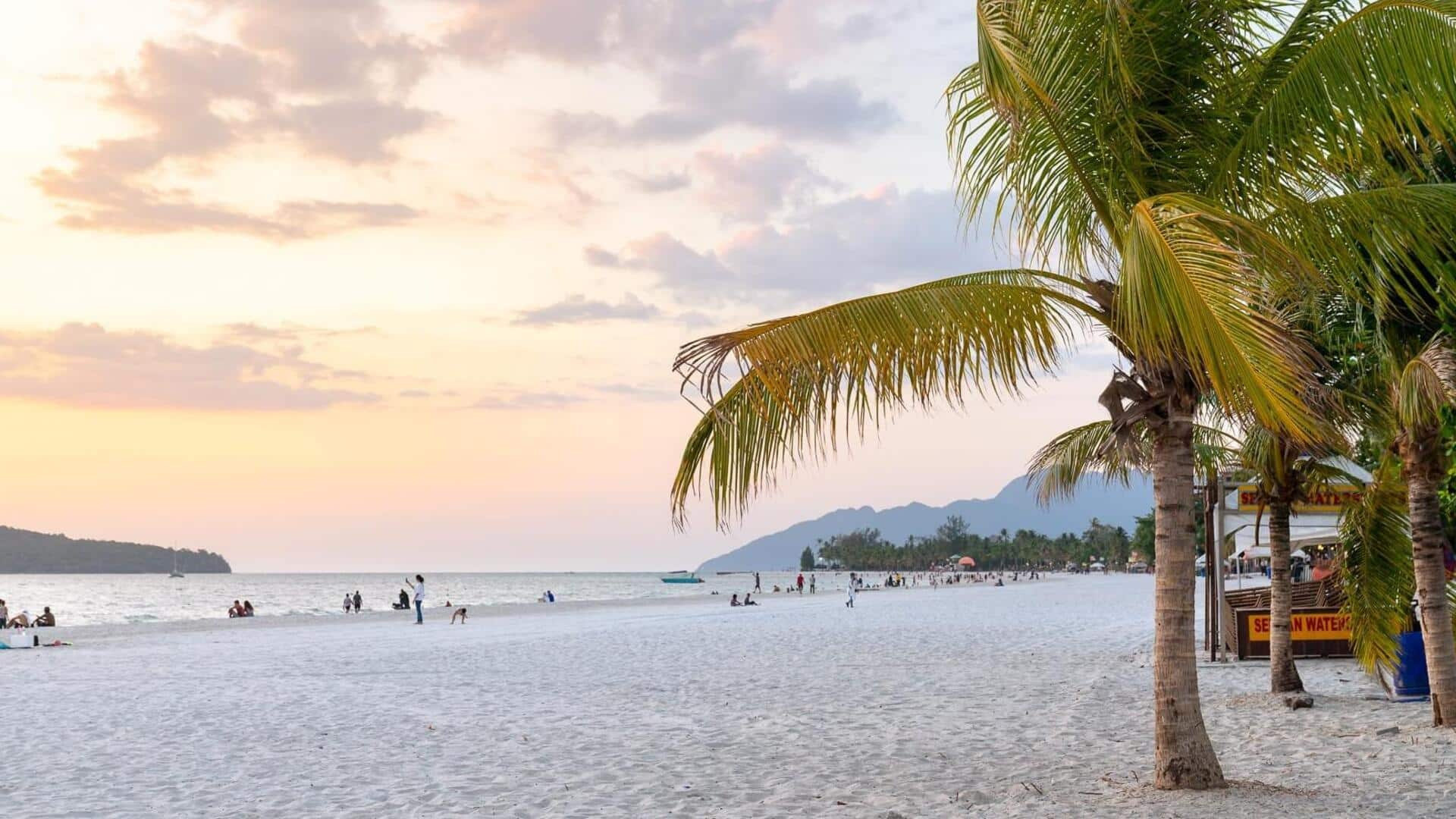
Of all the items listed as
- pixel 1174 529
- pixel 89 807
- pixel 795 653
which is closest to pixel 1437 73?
pixel 1174 529

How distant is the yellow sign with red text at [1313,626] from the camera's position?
53.8 feet

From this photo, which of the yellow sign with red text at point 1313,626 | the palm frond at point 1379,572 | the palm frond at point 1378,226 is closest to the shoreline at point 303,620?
the yellow sign with red text at point 1313,626

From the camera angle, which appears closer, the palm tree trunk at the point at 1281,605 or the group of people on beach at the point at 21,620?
the palm tree trunk at the point at 1281,605

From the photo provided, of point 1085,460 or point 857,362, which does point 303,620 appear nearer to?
point 1085,460

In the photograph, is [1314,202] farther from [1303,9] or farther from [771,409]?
[771,409]

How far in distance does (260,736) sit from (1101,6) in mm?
9470

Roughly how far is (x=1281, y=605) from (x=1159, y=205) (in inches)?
285

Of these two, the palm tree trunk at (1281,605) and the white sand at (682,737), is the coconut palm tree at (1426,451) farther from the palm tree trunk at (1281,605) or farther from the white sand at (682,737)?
the palm tree trunk at (1281,605)

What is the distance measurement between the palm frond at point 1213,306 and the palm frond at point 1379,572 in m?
5.67

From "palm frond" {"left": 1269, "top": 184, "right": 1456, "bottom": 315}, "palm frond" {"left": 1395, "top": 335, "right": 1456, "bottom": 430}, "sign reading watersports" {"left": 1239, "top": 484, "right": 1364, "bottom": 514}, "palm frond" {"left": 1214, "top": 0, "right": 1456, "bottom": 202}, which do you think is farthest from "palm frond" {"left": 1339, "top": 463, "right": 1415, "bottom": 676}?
"palm frond" {"left": 1214, "top": 0, "right": 1456, "bottom": 202}

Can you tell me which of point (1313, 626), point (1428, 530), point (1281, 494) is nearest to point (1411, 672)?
point (1281, 494)

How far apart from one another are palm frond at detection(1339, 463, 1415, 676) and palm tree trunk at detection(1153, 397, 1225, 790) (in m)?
4.56

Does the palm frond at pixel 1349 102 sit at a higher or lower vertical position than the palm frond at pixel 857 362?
higher

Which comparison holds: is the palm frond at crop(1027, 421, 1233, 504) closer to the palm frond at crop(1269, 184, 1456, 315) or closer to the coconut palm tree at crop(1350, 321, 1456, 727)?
the coconut palm tree at crop(1350, 321, 1456, 727)
